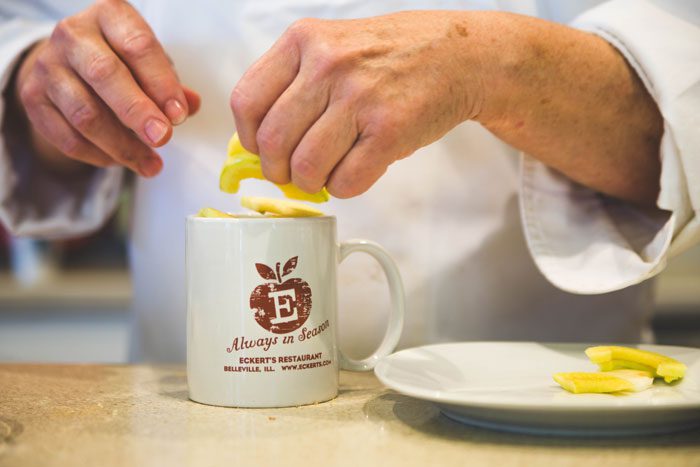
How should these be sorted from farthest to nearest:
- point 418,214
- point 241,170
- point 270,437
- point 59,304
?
point 59,304 → point 418,214 → point 241,170 → point 270,437

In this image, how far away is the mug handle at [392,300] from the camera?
0.67m

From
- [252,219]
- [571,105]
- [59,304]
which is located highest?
[571,105]

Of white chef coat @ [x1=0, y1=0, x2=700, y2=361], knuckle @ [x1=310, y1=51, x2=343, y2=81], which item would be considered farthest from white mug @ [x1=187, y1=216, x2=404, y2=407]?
white chef coat @ [x1=0, y1=0, x2=700, y2=361]

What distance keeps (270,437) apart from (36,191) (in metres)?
0.57

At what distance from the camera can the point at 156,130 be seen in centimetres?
69

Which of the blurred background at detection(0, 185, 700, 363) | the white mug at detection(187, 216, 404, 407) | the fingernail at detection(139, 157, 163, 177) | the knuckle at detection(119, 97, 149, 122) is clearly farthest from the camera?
the blurred background at detection(0, 185, 700, 363)

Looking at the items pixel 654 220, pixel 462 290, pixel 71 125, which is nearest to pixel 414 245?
pixel 462 290

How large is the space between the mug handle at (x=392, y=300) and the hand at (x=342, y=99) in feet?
0.17

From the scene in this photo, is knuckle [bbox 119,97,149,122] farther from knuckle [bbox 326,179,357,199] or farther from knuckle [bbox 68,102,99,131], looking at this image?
knuckle [bbox 326,179,357,199]

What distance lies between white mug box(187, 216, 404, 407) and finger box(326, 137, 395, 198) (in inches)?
1.1

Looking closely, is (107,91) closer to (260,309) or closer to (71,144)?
(71,144)

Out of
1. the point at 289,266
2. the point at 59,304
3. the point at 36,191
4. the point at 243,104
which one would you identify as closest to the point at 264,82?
the point at 243,104

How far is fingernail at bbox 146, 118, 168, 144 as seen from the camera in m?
0.69

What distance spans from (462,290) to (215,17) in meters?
0.41
